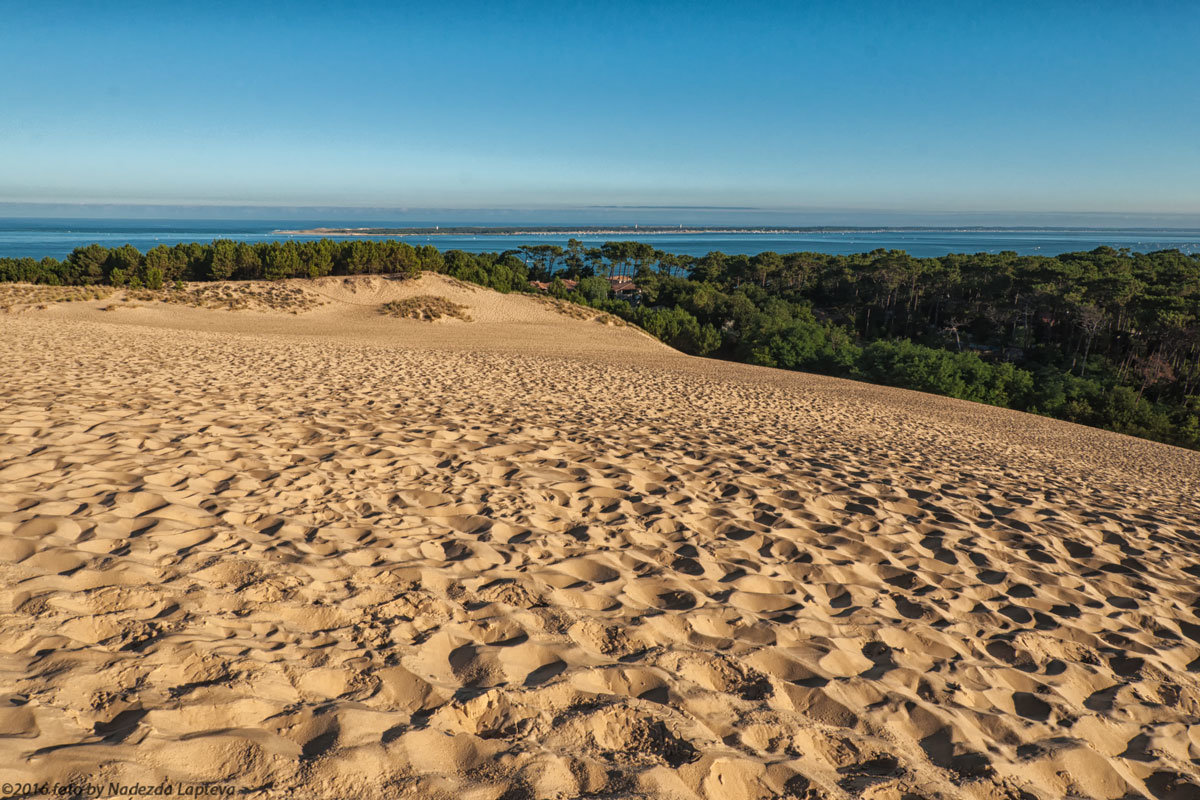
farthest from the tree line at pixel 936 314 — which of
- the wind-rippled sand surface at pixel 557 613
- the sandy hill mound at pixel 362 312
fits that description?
the wind-rippled sand surface at pixel 557 613

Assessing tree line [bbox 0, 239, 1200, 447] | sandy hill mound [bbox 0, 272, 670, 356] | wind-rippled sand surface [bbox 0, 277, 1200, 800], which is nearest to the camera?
wind-rippled sand surface [bbox 0, 277, 1200, 800]

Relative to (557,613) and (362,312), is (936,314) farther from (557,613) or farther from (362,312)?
(557,613)

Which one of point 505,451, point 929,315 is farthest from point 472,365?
point 929,315

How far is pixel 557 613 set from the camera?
137 inches

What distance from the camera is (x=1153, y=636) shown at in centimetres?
402

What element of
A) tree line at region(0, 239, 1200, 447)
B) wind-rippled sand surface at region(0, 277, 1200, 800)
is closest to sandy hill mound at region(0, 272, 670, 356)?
tree line at region(0, 239, 1200, 447)

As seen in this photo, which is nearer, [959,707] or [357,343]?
[959,707]

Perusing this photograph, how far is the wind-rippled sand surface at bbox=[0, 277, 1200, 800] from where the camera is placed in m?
2.39

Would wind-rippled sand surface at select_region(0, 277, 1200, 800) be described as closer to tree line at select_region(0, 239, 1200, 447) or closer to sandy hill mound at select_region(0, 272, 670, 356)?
sandy hill mound at select_region(0, 272, 670, 356)

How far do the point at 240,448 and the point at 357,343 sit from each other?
47.4 feet

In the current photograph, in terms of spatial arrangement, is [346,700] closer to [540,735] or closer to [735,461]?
[540,735]

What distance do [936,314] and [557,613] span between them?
189ft

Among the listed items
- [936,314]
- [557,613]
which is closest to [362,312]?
[557,613]

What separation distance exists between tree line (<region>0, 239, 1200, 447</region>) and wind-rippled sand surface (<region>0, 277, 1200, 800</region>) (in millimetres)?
20375
